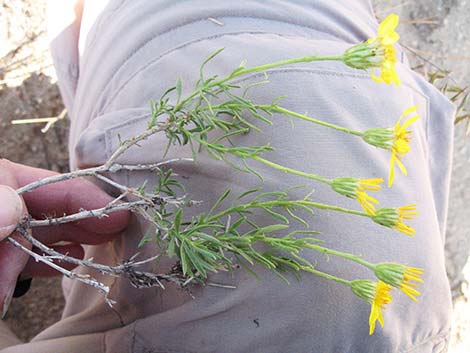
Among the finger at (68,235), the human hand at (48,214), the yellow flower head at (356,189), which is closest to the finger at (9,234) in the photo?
the human hand at (48,214)

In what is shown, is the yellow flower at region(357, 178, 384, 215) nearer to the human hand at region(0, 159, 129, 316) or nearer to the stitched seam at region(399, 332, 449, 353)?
the stitched seam at region(399, 332, 449, 353)

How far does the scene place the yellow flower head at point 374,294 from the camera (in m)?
0.55

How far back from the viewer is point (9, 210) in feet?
2.09

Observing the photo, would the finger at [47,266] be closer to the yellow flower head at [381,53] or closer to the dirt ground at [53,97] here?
the yellow flower head at [381,53]

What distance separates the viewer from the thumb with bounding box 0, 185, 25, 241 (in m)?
0.63

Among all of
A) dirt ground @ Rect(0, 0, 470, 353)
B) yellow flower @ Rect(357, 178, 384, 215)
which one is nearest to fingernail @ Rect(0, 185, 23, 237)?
yellow flower @ Rect(357, 178, 384, 215)

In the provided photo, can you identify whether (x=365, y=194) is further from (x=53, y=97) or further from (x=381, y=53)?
(x=53, y=97)

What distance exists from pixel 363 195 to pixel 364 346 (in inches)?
9.3

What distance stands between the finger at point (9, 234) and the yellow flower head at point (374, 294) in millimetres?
394

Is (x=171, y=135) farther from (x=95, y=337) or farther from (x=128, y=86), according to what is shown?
(x=95, y=337)

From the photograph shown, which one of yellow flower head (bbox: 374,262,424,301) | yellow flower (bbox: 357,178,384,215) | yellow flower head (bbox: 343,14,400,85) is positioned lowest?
yellow flower head (bbox: 374,262,424,301)

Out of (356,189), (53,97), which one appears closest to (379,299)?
(356,189)

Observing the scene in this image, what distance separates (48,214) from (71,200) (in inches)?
1.7

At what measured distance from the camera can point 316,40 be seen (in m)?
0.82
